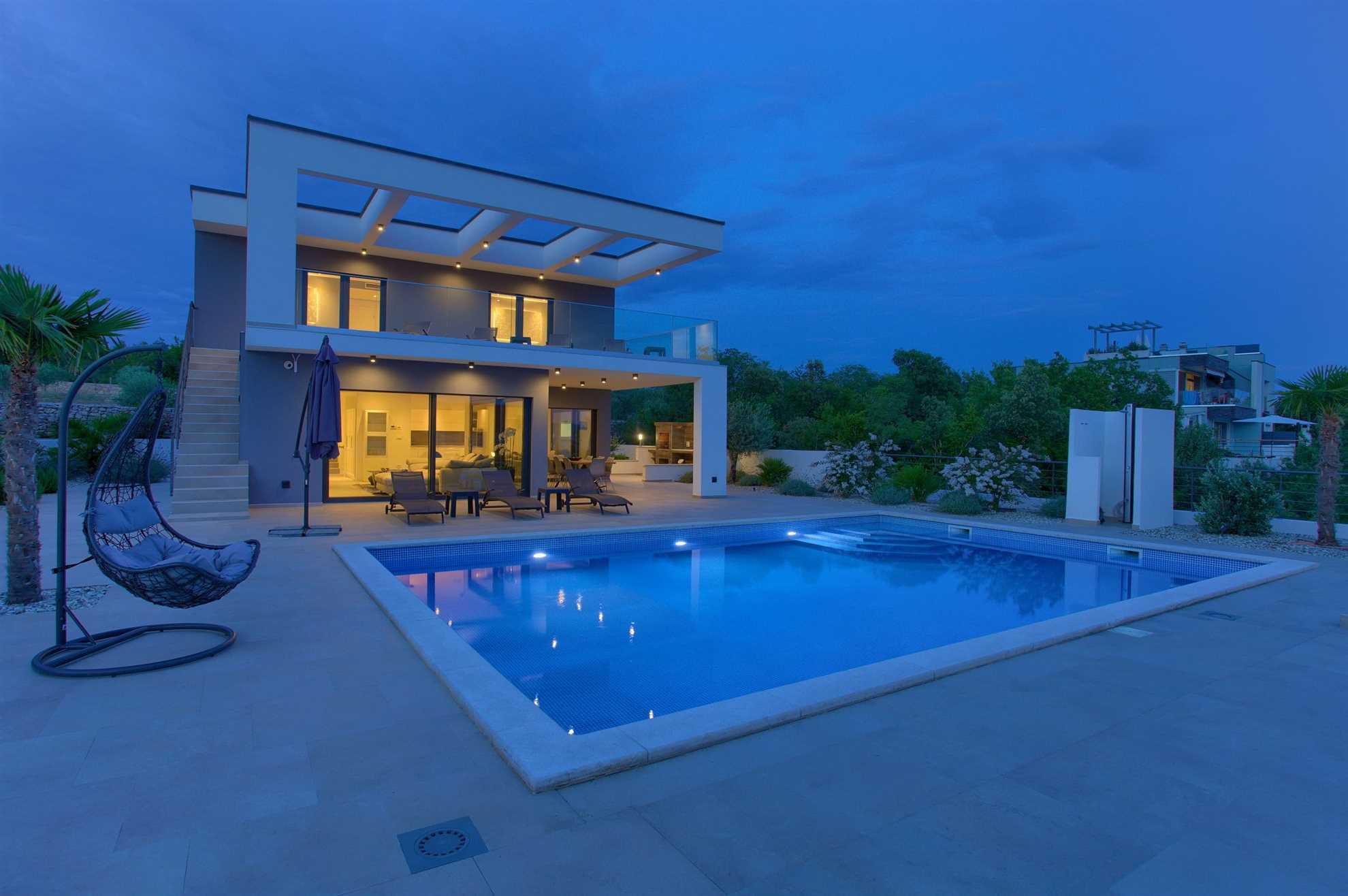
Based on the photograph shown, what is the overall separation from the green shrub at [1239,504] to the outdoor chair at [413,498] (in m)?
12.2

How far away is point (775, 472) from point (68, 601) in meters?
15.0

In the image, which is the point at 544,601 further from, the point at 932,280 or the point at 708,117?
the point at 932,280

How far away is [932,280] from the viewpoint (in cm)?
7362

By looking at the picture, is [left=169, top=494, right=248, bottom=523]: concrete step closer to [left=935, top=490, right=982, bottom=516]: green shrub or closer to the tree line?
the tree line

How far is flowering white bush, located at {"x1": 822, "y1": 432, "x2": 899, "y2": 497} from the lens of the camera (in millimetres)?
16047

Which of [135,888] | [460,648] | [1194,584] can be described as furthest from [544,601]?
[1194,584]

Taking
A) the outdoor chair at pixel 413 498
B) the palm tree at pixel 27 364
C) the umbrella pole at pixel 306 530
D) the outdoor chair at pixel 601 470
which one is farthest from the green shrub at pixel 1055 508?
the palm tree at pixel 27 364

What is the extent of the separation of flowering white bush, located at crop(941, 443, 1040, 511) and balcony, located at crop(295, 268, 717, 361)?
239 inches

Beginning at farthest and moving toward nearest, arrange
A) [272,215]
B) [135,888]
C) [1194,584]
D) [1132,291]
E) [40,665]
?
[1132,291]
[272,215]
[1194,584]
[40,665]
[135,888]

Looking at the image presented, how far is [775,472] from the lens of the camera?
1870 cm

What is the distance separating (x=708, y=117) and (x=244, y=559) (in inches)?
1640

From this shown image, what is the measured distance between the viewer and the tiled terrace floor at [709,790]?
2352 mm

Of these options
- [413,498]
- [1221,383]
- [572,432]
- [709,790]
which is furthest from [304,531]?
[1221,383]

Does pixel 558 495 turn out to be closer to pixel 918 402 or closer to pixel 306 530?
pixel 306 530
